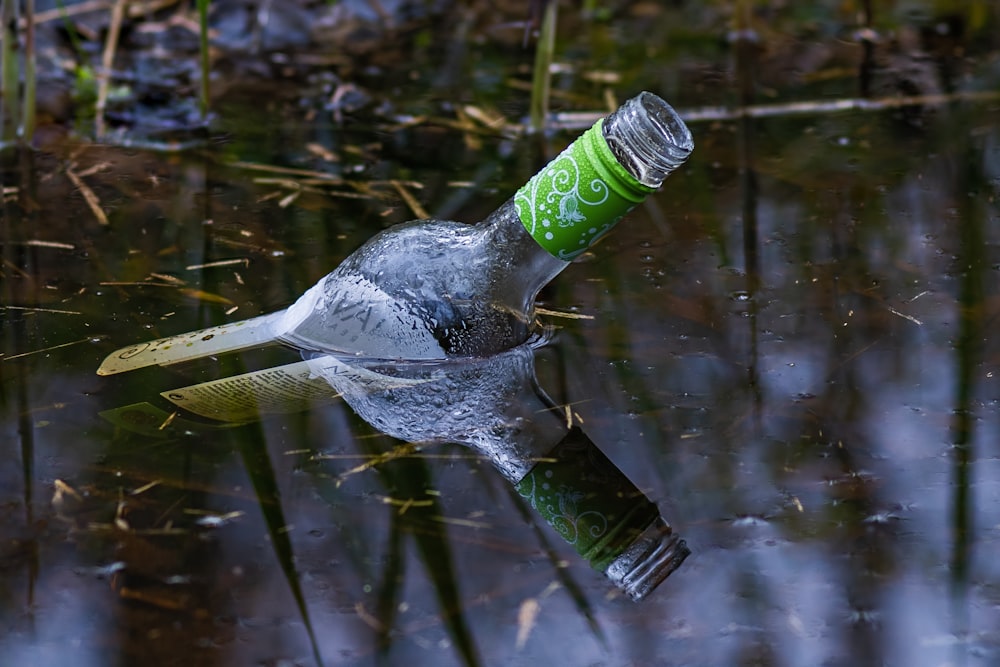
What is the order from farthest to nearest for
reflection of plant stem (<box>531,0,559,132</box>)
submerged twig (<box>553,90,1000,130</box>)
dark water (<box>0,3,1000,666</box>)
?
1. submerged twig (<box>553,90,1000,130</box>)
2. reflection of plant stem (<box>531,0,559,132</box>)
3. dark water (<box>0,3,1000,666</box>)

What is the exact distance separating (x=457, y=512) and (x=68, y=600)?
44cm

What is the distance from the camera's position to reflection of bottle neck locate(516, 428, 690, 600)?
129 centimetres

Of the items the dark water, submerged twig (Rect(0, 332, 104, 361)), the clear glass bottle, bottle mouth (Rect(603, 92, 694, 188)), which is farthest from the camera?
submerged twig (Rect(0, 332, 104, 361))

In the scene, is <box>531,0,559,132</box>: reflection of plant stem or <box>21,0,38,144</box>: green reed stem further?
<box>531,0,559,132</box>: reflection of plant stem

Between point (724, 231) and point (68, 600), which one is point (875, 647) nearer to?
point (68, 600)

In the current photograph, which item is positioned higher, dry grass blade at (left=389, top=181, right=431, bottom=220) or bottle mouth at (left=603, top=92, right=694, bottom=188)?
bottle mouth at (left=603, top=92, right=694, bottom=188)

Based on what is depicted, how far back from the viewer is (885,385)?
165 cm

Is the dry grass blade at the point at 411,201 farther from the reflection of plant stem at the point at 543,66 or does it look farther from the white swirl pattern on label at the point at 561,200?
the white swirl pattern on label at the point at 561,200

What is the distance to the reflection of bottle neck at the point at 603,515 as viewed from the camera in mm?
1292

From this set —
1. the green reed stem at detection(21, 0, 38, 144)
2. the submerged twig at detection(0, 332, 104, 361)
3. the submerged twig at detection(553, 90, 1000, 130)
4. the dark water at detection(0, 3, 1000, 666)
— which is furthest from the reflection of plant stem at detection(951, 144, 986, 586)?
the green reed stem at detection(21, 0, 38, 144)

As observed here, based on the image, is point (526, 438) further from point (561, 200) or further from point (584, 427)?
point (561, 200)

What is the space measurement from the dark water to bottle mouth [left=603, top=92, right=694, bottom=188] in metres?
0.32

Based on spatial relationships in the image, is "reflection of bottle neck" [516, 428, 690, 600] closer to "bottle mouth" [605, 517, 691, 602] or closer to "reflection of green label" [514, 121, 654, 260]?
"bottle mouth" [605, 517, 691, 602]

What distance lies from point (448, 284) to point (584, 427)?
304 mm
